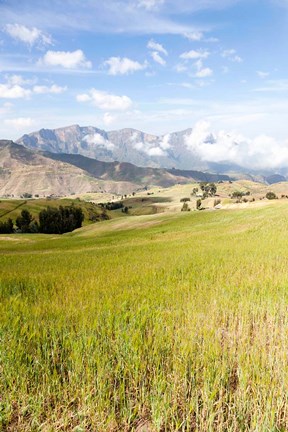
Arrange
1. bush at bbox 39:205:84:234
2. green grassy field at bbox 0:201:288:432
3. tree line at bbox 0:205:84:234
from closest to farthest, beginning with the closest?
green grassy field at bbox 0:201:288:432
tree line at bbox 0:205:84:234
bush at bbox 39:205:84:234

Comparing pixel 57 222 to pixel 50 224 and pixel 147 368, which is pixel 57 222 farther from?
pixel 147 368

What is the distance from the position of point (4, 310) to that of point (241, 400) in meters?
7.09

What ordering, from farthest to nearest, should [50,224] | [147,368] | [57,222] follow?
[57,222]
[50,224]
[147,368]

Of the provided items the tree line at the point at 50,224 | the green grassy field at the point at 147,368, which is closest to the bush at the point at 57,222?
the tree line at the point at 50,224

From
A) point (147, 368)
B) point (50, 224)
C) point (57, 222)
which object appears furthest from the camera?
point (57, 222)

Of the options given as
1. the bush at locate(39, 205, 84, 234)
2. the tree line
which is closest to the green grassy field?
the bush at locate(39, 205, 84, 234)

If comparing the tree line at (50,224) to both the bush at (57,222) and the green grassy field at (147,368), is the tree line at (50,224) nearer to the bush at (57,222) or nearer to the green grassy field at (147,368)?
the bush at (57,222)

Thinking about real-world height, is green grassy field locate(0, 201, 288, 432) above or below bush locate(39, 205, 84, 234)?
above

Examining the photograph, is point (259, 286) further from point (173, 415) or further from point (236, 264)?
point (173, 415)

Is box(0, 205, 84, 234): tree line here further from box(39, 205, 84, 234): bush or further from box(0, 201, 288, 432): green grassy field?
box(0, 201, 288, 432): green grassy field

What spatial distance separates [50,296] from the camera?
37.8ft

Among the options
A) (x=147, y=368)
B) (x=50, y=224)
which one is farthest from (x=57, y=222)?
(x=147, y=368)

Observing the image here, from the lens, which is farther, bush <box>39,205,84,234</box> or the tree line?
bush <box>39,205,84,234</box>

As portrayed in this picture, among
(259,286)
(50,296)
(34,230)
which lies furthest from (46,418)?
(34,230)
